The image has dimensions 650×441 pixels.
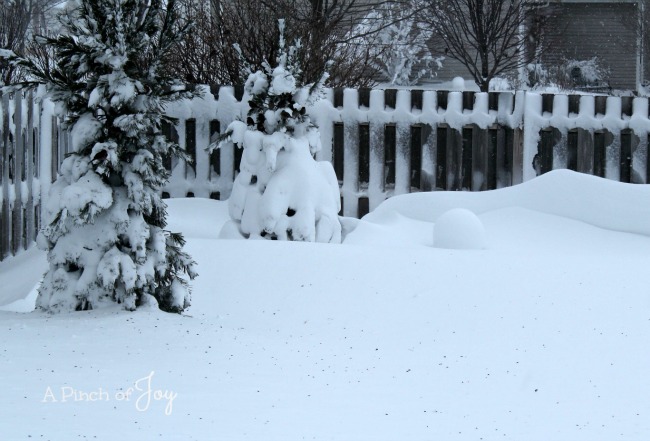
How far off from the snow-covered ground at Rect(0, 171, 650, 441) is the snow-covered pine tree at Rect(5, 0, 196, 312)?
0.69 ft

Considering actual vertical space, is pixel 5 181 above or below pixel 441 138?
below

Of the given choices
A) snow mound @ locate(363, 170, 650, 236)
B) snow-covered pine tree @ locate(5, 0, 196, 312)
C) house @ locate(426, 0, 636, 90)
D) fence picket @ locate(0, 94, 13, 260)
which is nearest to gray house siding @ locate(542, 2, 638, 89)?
house @ locate(426, 0, 636, 90)

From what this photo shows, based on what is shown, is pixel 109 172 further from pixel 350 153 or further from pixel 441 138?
pixel 441 138

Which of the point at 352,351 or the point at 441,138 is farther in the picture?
the point at 441,138

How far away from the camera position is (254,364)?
4.86 metres

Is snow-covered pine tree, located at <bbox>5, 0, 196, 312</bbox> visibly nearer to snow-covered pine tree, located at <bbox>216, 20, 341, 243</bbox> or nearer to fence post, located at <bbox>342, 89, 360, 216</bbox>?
snow-covered pine tree, located at <bbox>216, 20, 341, 243</bbox>

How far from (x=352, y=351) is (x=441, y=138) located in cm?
613

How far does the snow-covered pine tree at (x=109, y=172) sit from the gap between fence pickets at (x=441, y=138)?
16.3 feet

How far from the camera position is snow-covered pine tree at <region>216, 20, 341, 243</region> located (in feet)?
26.5

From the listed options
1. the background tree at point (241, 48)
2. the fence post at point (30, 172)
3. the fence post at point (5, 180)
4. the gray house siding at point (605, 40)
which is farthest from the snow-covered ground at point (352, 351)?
the gray house siding at point (605, 40)

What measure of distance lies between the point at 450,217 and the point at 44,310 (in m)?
3.61

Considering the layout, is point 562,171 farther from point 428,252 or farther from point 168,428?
point 168,428

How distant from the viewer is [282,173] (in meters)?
8.16

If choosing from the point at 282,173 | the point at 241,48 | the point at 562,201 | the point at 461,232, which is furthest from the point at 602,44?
the point at 282,173
